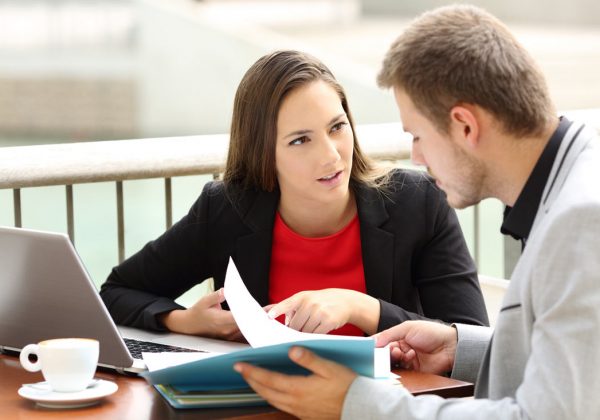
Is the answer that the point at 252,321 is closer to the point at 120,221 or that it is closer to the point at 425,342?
the point at 425,342

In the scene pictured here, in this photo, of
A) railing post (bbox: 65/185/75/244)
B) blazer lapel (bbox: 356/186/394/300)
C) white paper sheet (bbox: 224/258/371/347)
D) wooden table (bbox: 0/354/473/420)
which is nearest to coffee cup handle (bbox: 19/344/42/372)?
wooden table (bbox: 0/354/473/420)

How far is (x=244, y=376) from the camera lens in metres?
1.57

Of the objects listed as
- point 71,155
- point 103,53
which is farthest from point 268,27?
point 71,155

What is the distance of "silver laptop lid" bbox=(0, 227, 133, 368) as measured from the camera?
173 cm

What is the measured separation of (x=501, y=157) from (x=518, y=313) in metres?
0.23

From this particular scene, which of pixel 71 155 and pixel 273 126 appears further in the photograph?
pixel 71 155

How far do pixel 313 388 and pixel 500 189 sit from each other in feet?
1.31

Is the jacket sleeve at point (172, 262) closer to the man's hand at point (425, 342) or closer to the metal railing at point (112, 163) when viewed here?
the metal railing at point (112, 163)

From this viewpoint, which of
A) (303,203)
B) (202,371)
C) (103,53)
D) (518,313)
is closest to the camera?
(518,313)

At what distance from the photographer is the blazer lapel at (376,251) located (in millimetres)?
2326

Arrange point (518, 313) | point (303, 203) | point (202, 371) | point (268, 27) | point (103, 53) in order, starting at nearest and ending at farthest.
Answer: point (518, 313) < point (202, 371) < point (303, 203) < point (103, 53) < point (268, 27)

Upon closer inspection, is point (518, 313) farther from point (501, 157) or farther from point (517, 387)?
point (501, 157)

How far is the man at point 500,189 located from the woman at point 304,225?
26.2 inches

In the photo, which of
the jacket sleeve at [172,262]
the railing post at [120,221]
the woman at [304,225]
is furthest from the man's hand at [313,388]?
the railing post at [120,221]
